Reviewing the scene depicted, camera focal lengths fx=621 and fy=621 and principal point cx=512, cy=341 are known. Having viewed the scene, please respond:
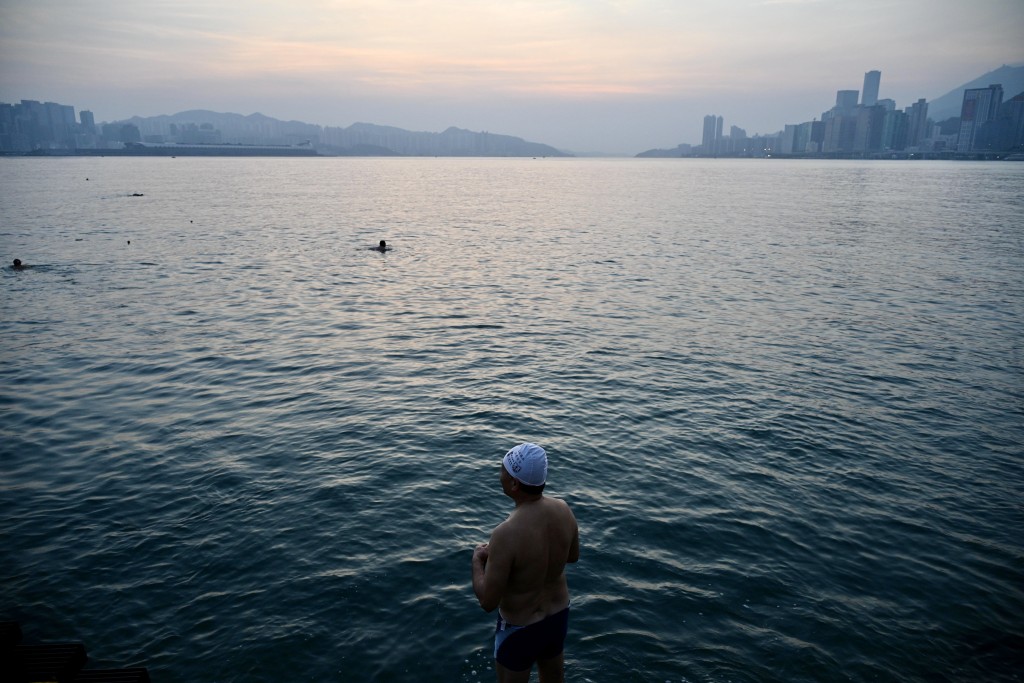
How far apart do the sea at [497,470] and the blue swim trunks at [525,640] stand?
3.63 m

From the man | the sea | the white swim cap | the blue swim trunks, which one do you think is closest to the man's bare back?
the man

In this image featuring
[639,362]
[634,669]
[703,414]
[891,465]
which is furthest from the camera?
[639,362]

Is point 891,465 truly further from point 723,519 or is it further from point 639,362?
point 639,362

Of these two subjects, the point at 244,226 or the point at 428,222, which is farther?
the point at 428,222

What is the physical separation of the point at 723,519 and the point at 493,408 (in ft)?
30.4

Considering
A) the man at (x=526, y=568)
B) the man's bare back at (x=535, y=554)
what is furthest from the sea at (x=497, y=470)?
the man's bare back at (x=535, y=554)

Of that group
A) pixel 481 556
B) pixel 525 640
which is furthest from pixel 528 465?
pixel 525 640

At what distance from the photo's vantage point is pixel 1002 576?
13.1 metres

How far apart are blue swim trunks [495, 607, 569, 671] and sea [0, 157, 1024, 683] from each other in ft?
11.9

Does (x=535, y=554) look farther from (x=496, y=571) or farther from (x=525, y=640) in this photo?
(x=525, y=640)

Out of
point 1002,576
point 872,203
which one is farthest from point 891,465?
point 872,203

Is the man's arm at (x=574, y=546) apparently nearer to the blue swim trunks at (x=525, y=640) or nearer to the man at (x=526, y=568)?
the man at (x=526, y=568)

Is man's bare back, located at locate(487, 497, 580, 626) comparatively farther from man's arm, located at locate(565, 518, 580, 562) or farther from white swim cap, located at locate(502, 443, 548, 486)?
white swim cap, located at locate(502, 443, 548, 486)

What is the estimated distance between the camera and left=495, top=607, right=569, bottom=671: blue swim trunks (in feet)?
23.2
